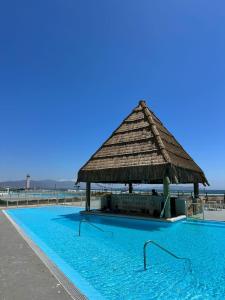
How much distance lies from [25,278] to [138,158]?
1179 cm

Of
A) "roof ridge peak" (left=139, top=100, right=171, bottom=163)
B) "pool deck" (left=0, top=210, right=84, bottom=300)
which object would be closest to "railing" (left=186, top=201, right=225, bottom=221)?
"roof ridge peak" (left=139, top=100, right=171, bottom=163)

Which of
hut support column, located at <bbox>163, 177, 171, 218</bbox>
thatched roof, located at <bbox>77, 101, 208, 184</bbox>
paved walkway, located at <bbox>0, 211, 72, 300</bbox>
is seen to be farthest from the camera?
thatched roof, located at <bbox>77, 101, 208, 184</bbox>

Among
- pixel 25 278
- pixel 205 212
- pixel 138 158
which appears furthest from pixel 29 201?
pixel 25 278

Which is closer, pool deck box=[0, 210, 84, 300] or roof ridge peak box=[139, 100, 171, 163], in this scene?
pool deck box=[0, 210, 84, 300]

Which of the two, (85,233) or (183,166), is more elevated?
(183,166)

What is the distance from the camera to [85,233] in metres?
12.6

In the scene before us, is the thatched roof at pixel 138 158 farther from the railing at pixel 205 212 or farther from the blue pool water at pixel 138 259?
the blue pool water at pixel 138 259

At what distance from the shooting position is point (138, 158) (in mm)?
16438

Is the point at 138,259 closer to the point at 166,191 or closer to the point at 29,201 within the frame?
the point at 166,191

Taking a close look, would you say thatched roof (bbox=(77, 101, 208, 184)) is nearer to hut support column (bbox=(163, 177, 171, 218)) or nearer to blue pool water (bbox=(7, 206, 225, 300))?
hut support column (bbox=(163, 177, 171, 218))

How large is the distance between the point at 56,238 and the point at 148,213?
7.67 m

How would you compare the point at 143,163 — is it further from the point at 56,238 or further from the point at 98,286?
the point at 98,286

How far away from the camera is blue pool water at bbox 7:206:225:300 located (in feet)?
18.7

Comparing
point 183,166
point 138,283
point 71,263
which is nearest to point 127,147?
point 183,166
